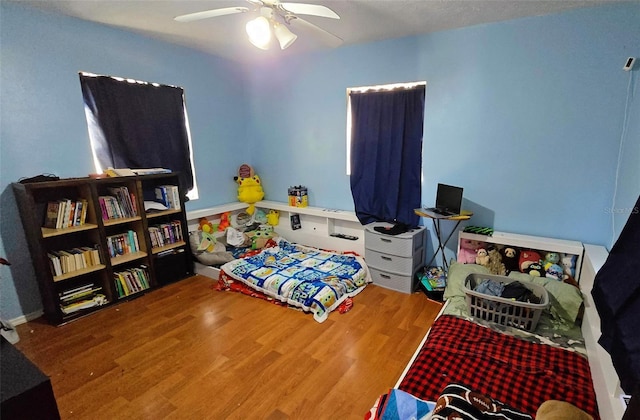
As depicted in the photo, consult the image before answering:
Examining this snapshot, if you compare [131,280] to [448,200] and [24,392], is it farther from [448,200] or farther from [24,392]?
[448,200]

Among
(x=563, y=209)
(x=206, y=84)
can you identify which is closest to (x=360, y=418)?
(x=563, y=209)

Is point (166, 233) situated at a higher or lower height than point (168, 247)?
higher

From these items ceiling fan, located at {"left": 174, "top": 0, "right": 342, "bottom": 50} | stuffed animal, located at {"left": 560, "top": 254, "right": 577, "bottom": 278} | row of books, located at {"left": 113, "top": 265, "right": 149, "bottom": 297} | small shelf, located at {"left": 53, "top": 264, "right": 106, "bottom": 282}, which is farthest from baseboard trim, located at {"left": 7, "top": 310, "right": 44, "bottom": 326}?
stuffed animal, located at {"left": 560, "top": 254, "right": 577, "bottom": 278}

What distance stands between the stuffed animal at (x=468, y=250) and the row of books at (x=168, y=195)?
2.95 meters

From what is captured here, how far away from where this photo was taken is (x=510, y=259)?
8.55ft

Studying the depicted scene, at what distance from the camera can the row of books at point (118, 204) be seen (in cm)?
275

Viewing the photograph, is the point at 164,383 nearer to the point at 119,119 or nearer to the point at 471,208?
the point at 119,119

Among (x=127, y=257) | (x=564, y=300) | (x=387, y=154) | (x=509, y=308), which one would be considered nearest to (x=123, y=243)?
(x=127, y=257)

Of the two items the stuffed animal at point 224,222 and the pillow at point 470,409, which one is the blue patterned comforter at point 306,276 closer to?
the stuffed animal at point 224,222

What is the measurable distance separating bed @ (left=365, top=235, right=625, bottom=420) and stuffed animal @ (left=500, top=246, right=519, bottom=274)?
29 centimetres

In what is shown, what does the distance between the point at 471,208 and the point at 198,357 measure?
8.79 ft

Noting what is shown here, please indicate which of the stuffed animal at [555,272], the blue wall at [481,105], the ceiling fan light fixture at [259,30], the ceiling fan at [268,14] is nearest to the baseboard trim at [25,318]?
the blue wall at [481,105]

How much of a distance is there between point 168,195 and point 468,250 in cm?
310

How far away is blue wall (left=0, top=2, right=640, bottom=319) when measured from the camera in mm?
2260
